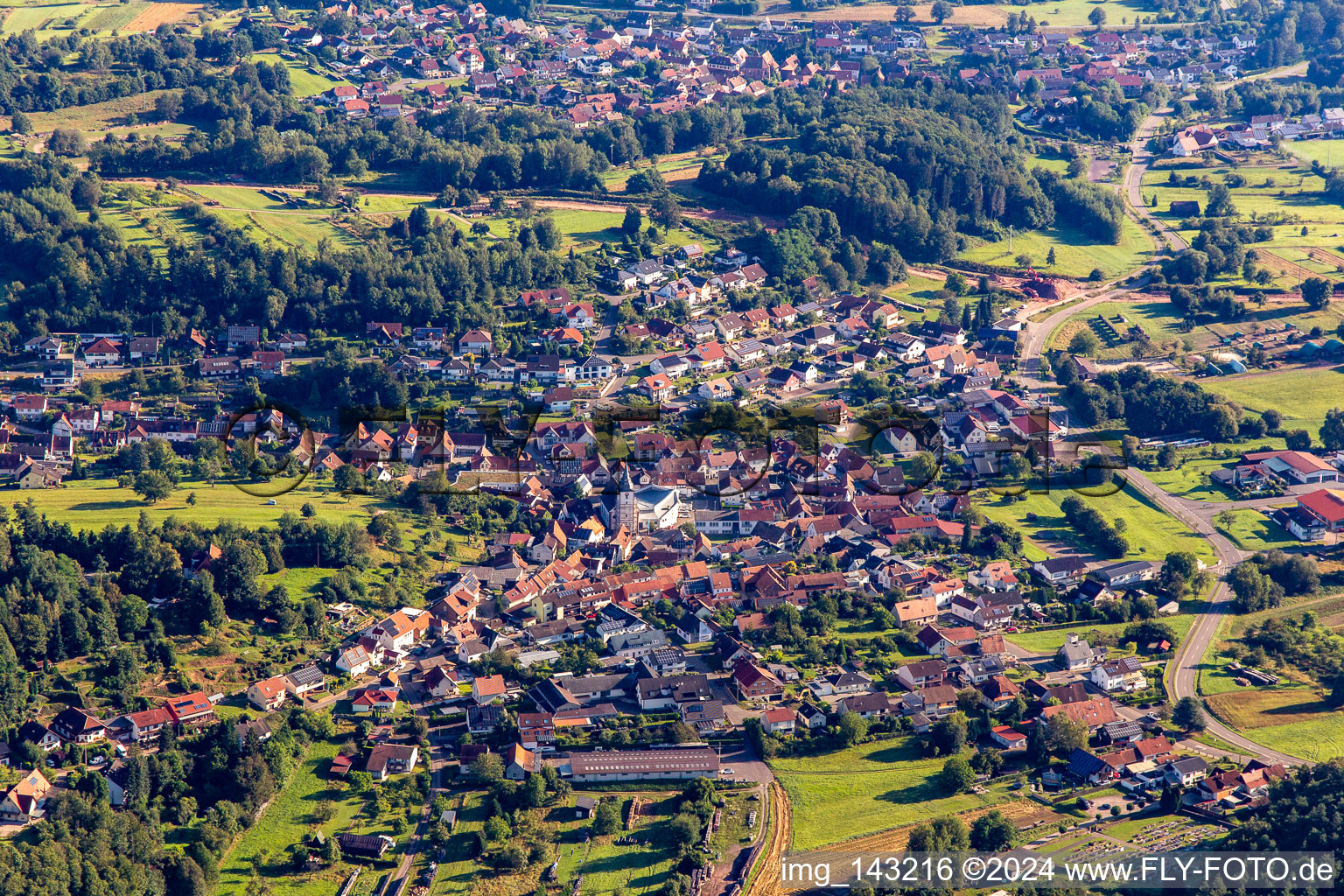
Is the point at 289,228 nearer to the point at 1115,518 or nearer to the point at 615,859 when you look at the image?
the point at 1115,518

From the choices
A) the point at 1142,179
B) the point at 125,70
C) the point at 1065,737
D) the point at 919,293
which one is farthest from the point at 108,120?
the point at 1065,737

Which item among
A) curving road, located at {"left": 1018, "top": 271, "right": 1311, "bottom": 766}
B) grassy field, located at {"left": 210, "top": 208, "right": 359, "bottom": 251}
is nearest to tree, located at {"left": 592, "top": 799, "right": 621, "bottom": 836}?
curving road, located at {"left": 1018, "top": 271, "right": 1311, "bottom": 766}

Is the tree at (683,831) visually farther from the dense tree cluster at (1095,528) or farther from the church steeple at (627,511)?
the dense tree cluster at (1095,528)

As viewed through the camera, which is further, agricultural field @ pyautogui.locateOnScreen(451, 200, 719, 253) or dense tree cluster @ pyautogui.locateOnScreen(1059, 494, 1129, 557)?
agricultural field @ pyautogui.locateOnScreen(451, 200, 719, 253)

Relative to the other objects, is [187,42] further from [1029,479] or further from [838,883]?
[838,883]

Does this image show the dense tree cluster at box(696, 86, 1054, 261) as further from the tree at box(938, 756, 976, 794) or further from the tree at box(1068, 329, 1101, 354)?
the tree at box(938, 756, 976, 794)

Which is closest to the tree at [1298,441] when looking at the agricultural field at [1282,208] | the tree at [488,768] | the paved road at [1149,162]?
the agricultural field at [1282,208]
